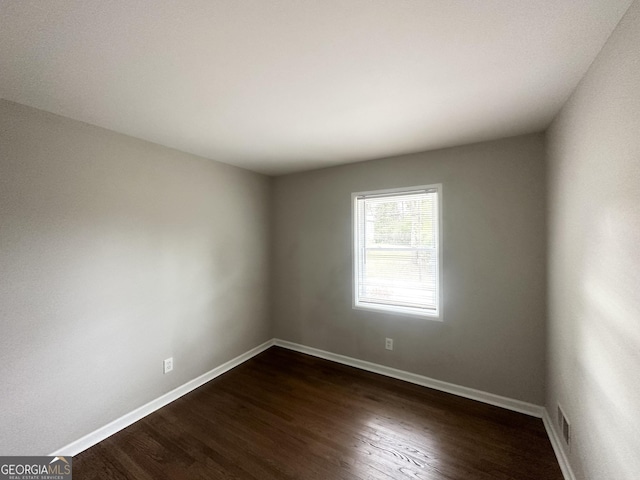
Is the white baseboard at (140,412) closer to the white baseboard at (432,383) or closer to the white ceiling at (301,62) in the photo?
the white baseboard at (432,383)

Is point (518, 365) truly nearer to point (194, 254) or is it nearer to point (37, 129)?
point (194, 254)

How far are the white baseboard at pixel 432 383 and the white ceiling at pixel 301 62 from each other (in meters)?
2.31

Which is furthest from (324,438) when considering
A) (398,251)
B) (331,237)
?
(331,237)

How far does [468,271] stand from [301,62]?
2.22 m

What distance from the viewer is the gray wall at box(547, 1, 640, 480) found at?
39.4 inches

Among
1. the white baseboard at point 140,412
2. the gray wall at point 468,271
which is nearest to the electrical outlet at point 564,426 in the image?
the gray wall at point 468,271

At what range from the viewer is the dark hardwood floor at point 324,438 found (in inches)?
66.2

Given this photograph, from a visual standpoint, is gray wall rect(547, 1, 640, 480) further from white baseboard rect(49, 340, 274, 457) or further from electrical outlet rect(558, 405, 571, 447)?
white baseboard rect(49, 340, 274, 457)

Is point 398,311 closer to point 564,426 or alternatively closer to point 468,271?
point 468,271

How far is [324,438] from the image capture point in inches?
77.0

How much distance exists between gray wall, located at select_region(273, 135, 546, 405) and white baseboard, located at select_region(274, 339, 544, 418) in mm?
54

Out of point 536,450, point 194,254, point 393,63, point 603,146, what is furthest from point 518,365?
point 194,254

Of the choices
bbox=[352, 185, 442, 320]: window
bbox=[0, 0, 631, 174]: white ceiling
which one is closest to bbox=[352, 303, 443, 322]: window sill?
bbox=[352, 185, 442, 320]: window

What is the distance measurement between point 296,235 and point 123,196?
189 centimetres
